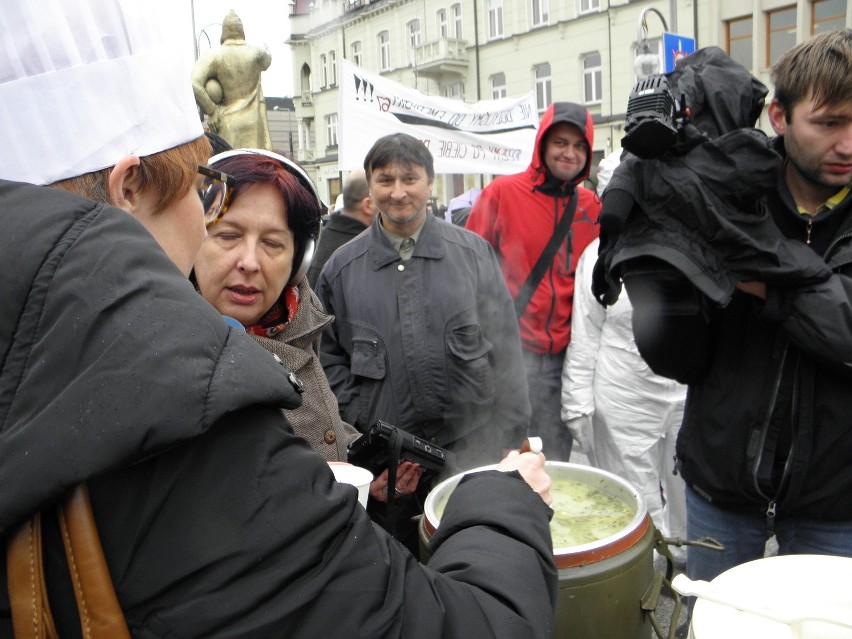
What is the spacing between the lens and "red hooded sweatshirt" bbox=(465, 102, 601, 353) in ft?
12.1

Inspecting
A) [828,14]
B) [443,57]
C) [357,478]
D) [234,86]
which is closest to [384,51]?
[443,57]

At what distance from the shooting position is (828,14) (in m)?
18.5

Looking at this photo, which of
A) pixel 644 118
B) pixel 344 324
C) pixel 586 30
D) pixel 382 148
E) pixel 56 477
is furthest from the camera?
pixel 586 30

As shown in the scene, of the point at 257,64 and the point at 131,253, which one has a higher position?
the point at 257,64

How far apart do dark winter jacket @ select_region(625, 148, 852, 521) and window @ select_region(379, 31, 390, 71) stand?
32464 millimetres

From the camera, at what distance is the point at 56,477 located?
66 cm

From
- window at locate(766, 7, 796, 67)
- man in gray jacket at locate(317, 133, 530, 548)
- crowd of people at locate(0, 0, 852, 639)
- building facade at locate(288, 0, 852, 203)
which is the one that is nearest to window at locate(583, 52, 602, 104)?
building facade at locate(288, 0, 852, 203)

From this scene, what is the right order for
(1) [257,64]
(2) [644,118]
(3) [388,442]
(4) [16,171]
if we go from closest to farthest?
(4) [16,171], (2) [644,118], (3) [388,442], (1) [257,64]

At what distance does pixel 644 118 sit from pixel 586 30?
25.2 m

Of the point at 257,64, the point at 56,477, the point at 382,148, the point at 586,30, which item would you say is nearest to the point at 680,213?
the point at 56,477

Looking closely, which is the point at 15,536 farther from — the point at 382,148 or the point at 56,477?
the point at 382,148

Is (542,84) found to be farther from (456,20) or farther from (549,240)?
(549,240)

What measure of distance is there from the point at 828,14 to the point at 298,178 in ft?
70.1

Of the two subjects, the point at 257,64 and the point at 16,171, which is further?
the point at 257,64
